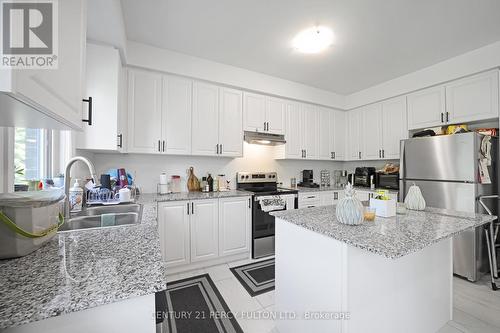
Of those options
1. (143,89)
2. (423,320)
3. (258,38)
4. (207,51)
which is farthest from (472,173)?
(143,89)

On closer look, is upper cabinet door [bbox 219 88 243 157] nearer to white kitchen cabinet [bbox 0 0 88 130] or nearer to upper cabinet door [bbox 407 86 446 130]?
white kitchen cabinet [bbox 0 0 88 130]

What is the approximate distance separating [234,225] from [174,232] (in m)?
0.75

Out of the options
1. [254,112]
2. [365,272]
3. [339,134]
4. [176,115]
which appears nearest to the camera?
[365,272]

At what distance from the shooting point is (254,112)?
10.5 ft

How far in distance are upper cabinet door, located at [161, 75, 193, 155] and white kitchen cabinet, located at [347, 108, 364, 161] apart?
122 inches

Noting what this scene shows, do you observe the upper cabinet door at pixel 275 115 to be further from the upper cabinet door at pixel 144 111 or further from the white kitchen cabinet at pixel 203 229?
the upper cabinet door at pixel 144 111

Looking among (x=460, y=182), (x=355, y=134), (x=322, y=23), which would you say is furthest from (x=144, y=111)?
(x=460, y=182)

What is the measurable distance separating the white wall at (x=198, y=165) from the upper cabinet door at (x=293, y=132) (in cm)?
32

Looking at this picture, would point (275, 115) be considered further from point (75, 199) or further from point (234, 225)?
point (75, 199)

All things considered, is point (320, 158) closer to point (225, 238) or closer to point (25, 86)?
point (225, 238)

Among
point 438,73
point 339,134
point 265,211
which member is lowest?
point 265,211

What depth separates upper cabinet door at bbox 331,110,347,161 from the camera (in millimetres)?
4066

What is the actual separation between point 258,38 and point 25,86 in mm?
2272

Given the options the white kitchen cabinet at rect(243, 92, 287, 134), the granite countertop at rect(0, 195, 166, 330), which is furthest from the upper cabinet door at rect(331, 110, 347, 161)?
the granite countertop at rect(0, 195, 166, 330)
